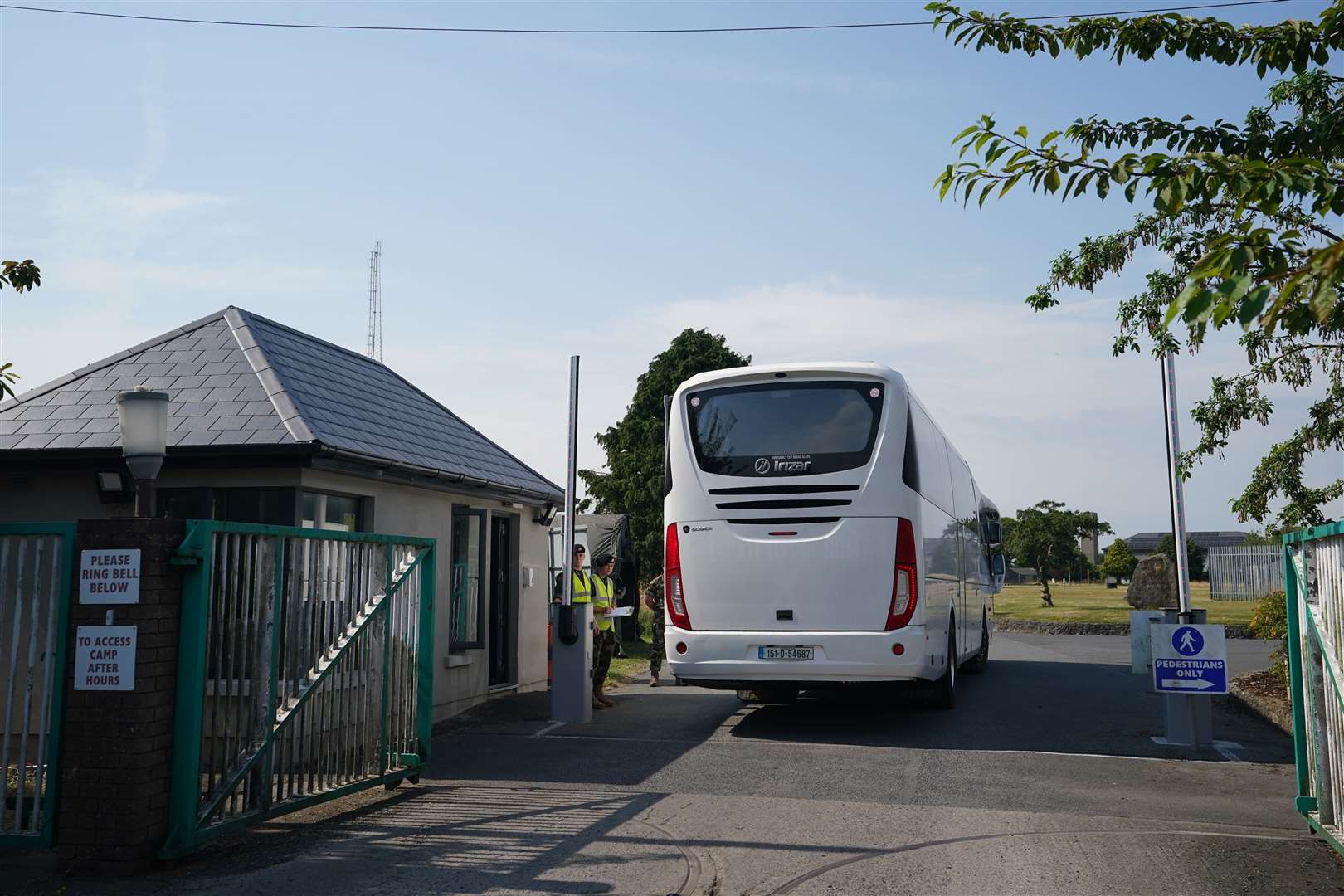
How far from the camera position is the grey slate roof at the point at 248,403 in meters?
10.7

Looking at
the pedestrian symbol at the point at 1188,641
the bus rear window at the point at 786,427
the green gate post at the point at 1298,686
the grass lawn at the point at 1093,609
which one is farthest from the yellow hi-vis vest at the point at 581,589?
the grass lawn at the point at 1093,609

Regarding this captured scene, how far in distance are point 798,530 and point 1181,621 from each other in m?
3.72

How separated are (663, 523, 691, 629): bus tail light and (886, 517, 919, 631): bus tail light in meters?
2.10

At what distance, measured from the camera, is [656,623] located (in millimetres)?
16125

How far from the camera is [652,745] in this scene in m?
11.0

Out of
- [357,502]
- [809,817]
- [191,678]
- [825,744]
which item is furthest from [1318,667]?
[357,502]

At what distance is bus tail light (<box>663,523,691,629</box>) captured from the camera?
11859mm

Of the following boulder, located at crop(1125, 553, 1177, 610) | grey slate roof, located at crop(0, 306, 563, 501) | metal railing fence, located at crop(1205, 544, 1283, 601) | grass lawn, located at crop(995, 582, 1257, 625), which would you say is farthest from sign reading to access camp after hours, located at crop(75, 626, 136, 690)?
metal railing fence, located at crop(1205, 544, 1283, 601)

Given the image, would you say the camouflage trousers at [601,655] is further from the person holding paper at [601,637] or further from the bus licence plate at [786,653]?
the bus licence plate at [786,653]

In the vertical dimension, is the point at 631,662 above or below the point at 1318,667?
below

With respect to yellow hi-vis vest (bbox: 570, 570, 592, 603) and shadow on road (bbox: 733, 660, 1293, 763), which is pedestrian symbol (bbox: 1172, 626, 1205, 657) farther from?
yellow hi-vis vest (bbox: 570, 570, 592, 603)

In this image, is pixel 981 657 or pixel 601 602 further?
pixel 981 657

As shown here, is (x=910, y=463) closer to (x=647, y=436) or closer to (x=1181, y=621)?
(x=1181, y=621)

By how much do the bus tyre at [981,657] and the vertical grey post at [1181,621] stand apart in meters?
7.35
